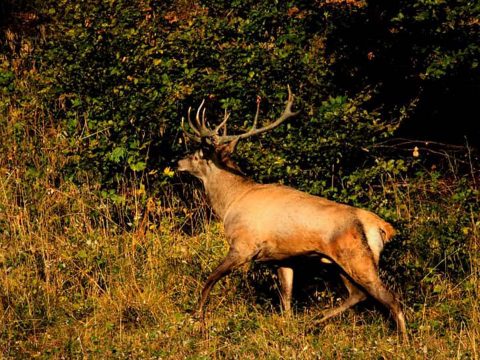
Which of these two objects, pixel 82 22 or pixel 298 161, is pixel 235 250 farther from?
pixel 82 22

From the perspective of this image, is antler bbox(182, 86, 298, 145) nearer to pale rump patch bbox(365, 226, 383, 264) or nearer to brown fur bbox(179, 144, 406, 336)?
brown fur bbox(179, 144, 406, 336)

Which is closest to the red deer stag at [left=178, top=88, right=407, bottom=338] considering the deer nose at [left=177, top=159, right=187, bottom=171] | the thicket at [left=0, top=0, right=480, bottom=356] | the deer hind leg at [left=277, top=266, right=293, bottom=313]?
the deer hind leg at [left=277, top=266, right=293, bottom=313]

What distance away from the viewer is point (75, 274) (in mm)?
8109

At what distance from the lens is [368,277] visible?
22.4 ft

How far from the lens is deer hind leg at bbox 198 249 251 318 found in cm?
736

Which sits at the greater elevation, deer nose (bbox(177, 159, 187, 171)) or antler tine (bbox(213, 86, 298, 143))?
antler tine (bbox(213, 86, 298, 143))

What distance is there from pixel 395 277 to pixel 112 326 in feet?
8.32

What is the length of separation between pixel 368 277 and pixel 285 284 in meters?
1.21

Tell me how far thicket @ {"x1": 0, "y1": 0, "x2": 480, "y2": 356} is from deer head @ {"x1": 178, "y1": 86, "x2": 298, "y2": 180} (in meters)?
0.27

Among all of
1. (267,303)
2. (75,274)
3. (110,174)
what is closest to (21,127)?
(110,174)

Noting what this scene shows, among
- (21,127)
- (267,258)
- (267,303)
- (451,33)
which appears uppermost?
(451,33)

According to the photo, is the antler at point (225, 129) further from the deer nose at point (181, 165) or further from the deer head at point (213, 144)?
the deer nose at point (181, 165)

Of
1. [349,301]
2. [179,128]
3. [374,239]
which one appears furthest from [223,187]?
[374,239]

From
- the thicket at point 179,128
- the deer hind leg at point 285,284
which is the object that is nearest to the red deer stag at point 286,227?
the deer hind leg at point 285,284
